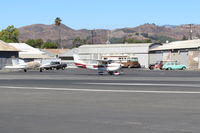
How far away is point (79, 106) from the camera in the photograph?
1778 cm

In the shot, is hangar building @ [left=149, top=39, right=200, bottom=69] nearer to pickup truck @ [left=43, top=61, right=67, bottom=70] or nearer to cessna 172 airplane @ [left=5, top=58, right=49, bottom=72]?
pickup truck @ [left=43, top=61, right=67, bottom=70]

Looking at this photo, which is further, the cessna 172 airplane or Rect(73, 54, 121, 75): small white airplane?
the cessna 172 airplane

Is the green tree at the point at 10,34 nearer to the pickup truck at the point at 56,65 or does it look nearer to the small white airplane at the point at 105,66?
the pickup truck at the point at 56,65

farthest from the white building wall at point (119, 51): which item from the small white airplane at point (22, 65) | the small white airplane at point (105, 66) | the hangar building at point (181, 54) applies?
the small white airplane at point (105, 66)

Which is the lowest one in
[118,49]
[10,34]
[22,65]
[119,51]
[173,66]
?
[173,66]

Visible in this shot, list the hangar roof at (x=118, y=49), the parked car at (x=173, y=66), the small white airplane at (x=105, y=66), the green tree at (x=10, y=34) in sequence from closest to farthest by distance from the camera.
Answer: the small white airplane at (x=105, y=66), the parked car at (x=173, y=66), the hangar roof at (x=118, y=49), the green tree at (x=10, y=34)

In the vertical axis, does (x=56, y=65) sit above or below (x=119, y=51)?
below

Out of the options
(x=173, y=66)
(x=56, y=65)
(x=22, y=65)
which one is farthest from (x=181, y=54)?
(x=22, y=65)

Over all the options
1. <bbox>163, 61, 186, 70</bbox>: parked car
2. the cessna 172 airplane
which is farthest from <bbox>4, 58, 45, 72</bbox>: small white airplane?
<bbox>163, 61, 186, 70</bbox>: parked car

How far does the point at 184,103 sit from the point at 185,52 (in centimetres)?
7114

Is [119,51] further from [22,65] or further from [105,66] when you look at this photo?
[105,66]

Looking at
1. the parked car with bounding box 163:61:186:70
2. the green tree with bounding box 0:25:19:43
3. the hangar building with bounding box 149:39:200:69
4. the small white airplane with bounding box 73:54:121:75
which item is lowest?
the parked car with bounding box 163:61:186:70

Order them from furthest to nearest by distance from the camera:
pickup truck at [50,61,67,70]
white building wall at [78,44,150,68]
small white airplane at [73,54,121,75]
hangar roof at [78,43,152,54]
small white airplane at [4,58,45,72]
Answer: hangar roof at [78,43,152,54], white building wall at [78,44,150,68], pickup truck at [50,61,67,70], small white airplane at [4,58,45,72], small white airplane at [73,54,121,75]

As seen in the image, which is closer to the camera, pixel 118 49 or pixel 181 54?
pixel 181 54
